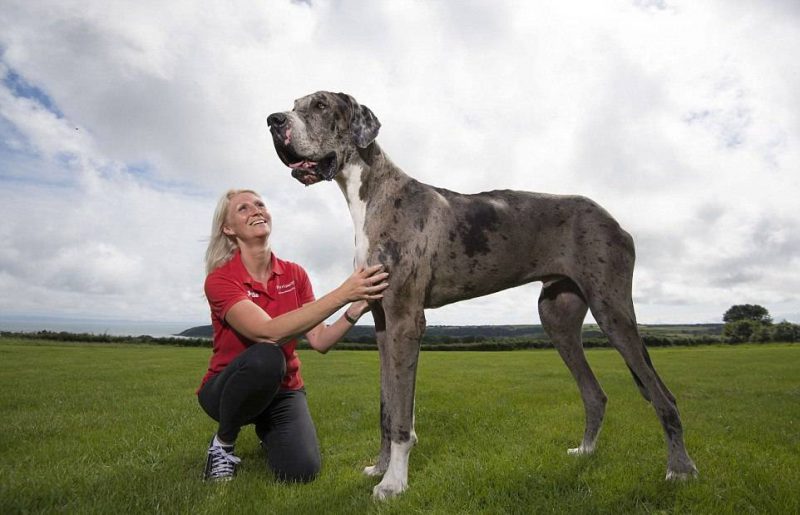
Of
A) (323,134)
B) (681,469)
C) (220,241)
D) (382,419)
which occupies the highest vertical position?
(323,134)

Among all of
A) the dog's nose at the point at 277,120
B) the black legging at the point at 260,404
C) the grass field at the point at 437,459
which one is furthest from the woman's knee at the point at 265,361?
the dog's nose at the point at 277,120

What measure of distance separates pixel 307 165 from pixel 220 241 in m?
2.10

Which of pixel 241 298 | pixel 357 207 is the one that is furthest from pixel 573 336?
pixel 241 298

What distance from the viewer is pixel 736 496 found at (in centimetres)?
404

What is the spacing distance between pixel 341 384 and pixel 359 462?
8.90 m

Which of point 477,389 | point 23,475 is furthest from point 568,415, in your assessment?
point 23,475

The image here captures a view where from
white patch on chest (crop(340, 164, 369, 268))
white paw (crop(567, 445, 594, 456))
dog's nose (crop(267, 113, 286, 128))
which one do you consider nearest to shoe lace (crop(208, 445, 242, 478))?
white patch on chest (crop(340, 164, 369, 268))

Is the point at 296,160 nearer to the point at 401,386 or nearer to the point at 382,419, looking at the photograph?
the point at 401,386

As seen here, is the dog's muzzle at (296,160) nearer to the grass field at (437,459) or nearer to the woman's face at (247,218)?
the woman's face at (247,218)

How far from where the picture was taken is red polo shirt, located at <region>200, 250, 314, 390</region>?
16.7 ft

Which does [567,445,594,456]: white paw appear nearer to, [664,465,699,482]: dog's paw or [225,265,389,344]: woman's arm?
[664,465,699,482]: dog's paw

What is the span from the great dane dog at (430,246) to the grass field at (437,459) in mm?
463

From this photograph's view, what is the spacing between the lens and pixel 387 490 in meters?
4.05

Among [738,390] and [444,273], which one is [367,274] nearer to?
[444,273]
